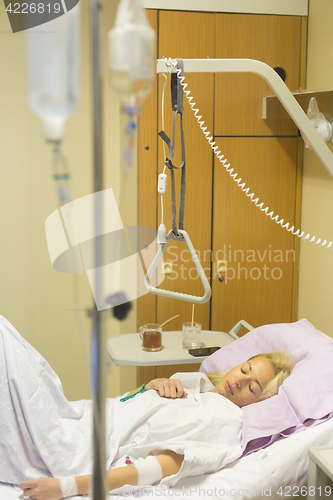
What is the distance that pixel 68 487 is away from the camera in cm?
139

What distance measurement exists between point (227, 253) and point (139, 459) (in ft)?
4.15

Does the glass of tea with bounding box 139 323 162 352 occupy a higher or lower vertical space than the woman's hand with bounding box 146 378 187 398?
higher

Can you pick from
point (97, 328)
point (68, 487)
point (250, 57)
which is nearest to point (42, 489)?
point (68, 487)

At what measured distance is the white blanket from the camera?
4.85 ft

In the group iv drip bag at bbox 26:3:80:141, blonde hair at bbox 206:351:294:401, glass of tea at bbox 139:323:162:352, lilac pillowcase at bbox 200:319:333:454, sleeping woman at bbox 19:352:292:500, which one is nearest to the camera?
iv drip bag at bbox 26:3:80:141

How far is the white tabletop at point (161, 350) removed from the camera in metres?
2.07

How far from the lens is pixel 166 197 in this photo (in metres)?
2.43

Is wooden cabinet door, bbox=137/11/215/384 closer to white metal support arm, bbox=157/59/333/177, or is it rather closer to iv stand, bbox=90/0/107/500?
white metal support arm, bbox=157/59/333/177

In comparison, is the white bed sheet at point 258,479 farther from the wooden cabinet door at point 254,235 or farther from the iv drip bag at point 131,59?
the iv drip bag at point 131,59

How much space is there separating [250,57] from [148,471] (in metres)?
1.95

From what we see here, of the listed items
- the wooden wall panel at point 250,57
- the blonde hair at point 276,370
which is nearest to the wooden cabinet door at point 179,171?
the wooden wall panel at point 250,57

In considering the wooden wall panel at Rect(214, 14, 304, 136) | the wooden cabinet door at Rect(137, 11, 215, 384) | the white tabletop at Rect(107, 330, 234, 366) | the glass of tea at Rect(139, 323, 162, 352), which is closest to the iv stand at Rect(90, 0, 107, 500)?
the white tabletop at Rect(107, 330, 234, 366)

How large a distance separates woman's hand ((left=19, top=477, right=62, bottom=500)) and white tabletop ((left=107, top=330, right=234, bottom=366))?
0.72 meters

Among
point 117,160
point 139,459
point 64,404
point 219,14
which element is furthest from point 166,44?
point 139,459
